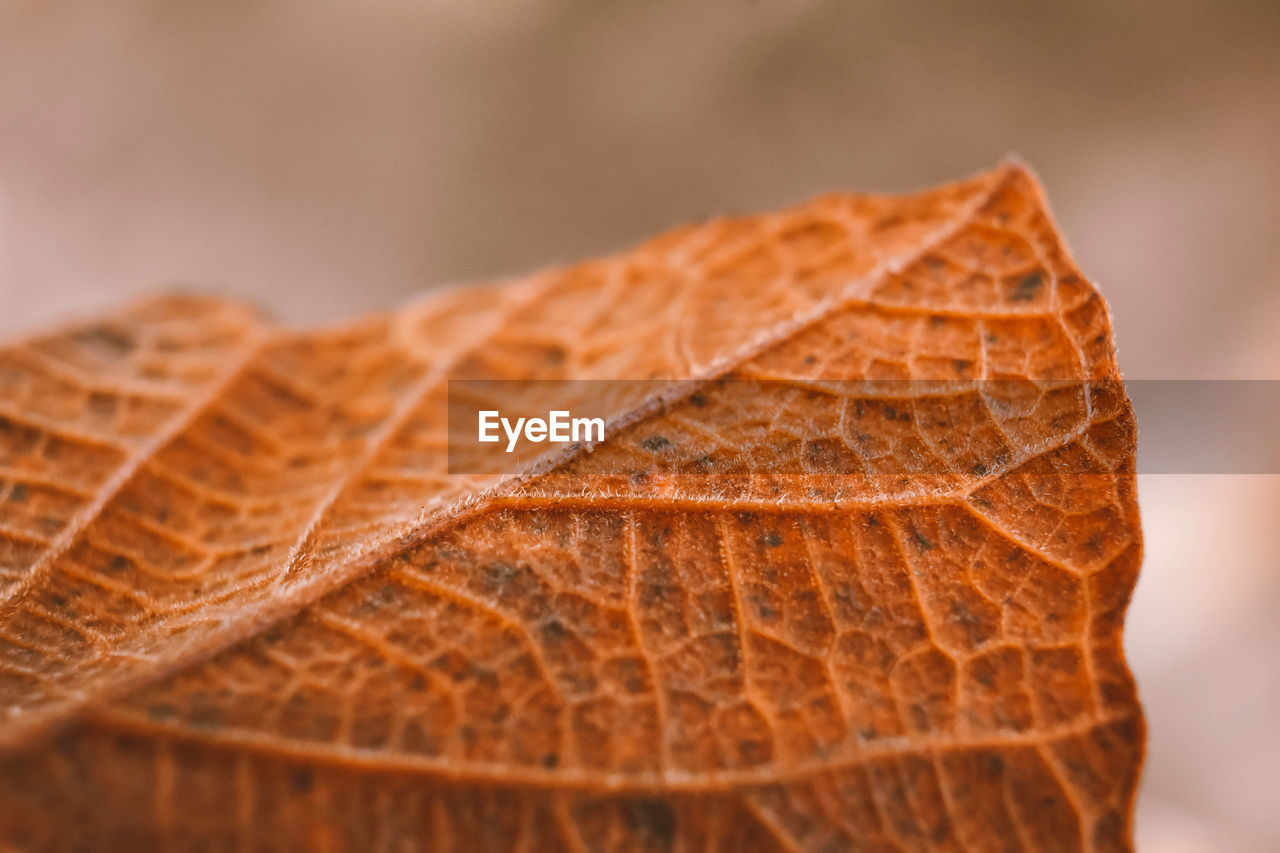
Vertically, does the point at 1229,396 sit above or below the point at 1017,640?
above

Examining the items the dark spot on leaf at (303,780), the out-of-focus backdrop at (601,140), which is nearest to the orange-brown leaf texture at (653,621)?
the dark spot on leaf at (303,780)

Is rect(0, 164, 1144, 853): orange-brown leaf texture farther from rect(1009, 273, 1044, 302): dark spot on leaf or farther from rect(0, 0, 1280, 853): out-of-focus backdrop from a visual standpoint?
rect(0, 0, 1280, 853): out-of-focus backdrop

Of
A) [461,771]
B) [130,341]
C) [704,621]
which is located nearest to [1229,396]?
[704,621]

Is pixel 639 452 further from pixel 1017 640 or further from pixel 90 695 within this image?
pixel 90 695

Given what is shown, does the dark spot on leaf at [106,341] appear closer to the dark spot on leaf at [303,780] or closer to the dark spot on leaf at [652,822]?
the dark spot on leaf at [303,780]

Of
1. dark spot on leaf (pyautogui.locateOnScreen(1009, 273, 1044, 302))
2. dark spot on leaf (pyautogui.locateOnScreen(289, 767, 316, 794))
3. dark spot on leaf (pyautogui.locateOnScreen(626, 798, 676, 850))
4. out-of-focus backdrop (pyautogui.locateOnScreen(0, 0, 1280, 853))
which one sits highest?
out-of-focus backdrop (pyautogui.locateOnScreen(0, 0, 1280, 853))

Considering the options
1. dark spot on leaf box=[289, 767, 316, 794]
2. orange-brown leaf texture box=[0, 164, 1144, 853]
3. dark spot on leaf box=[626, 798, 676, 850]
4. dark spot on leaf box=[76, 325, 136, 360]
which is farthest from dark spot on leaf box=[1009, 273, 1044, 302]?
dark spot on leaf box=[76, 325, 136, 360]

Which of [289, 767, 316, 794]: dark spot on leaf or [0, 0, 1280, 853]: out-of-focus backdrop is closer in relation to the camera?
[289, 767, 316, 794]: dark spot on leaf

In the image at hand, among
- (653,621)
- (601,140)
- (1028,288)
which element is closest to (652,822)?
(653,621)
